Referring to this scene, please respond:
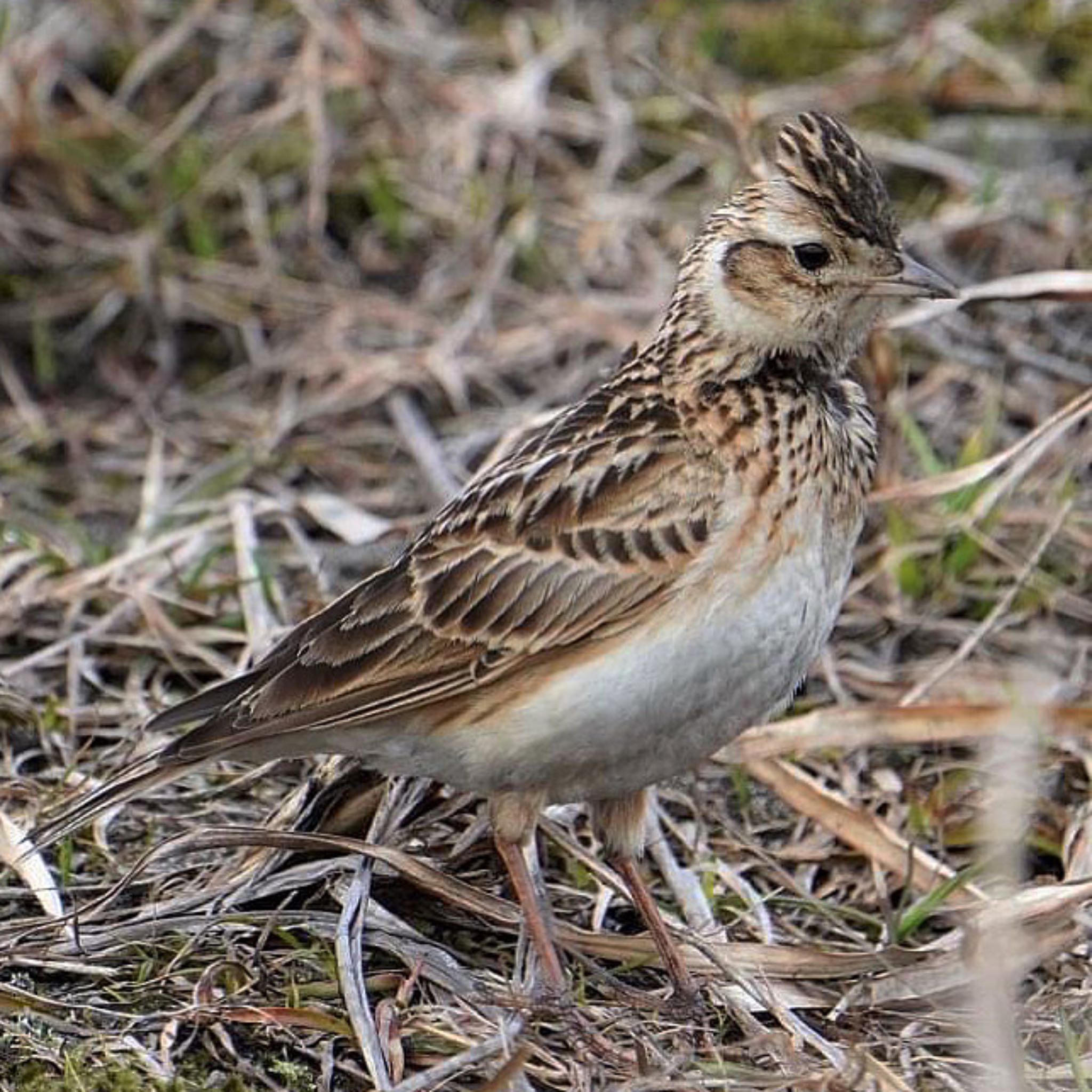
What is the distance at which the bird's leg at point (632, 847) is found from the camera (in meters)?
4.99

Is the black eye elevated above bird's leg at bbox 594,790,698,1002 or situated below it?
above

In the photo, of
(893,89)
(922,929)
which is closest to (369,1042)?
(922,929)

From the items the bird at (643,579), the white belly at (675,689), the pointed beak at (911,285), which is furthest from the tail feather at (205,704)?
the pointed beak at (911,285)

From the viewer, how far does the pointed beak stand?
16.0 feet

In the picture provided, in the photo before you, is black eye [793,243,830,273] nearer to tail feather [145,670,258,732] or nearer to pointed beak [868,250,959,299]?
pointed beak [868,250,959,299]

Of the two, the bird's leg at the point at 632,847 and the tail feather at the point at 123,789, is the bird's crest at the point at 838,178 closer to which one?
the bird's leg at the point at 632,847

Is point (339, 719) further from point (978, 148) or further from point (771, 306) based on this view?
point (978, 148)

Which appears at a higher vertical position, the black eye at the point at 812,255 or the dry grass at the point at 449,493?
the black eye at the point at 812,255

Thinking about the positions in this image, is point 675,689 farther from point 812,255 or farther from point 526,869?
point 812,255

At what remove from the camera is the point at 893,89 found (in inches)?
357

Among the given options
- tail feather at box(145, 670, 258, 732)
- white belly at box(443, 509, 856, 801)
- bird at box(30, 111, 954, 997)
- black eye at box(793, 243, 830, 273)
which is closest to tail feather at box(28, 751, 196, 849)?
bird at box(30, 111, 954, 997)

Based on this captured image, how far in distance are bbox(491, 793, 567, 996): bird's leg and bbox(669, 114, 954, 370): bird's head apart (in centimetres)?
105

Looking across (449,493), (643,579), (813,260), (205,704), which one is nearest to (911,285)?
(813,260)

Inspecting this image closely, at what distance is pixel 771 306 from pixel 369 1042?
1.74 meters
